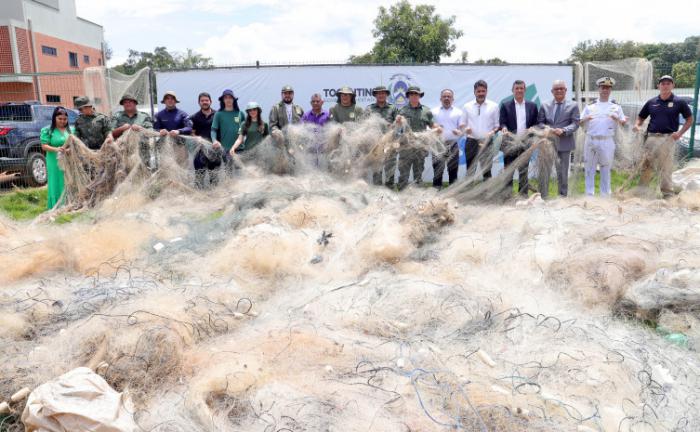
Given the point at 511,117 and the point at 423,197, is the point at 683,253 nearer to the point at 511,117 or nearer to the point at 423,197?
the point at 423,197

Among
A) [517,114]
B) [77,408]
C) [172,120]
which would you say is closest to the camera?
[77,408]

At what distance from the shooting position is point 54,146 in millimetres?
8016

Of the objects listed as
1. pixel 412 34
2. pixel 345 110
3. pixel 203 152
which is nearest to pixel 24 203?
pixel 203 152

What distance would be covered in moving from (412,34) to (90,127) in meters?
28.5

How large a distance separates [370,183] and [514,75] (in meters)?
5.31

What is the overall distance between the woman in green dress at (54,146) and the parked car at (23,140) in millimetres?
3276

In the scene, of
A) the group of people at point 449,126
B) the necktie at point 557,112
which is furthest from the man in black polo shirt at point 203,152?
the necktie at point 557,112

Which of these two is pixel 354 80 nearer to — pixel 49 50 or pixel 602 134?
pixel 602 134

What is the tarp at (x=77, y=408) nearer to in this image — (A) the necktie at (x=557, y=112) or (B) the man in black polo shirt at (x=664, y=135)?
(A) the necktie at (x=557, y=112)

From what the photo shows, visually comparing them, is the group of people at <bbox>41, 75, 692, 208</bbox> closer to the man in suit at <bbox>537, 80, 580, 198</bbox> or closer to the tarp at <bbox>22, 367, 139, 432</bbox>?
the man in suit at <bbox>537, 80, 580, 198</bbox>

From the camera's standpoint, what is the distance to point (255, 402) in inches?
111

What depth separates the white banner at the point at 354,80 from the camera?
11.0m

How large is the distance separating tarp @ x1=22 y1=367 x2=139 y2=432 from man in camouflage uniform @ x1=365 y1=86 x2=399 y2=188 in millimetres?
5401

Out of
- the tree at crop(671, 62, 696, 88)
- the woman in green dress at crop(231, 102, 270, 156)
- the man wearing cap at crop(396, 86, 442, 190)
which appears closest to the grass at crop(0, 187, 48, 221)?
the woman in green dress at crop(231, 102, 270, 156)
